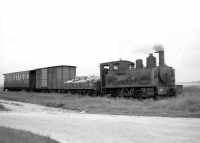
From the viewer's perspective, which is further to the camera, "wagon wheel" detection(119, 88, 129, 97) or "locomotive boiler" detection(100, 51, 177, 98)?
"wagon wheel" detection(119, 88, 129, 97)

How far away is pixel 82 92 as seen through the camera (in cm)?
2497

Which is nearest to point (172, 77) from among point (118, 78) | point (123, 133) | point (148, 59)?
point (148, 59)

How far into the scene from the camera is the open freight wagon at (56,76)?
2922cm

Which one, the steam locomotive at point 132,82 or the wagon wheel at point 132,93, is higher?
the steam locomotive at point 132,82

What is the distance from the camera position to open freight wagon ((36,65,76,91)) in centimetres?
2922

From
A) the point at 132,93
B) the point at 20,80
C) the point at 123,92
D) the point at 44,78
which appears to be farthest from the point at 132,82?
the point at 20,80

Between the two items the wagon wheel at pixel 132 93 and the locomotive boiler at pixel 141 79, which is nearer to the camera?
the locomotive boiler at pixel 141 79

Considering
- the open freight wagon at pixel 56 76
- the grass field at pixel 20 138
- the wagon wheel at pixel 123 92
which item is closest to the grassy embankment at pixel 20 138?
the grass field at pixel 20 138

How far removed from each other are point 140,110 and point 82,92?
13.7m

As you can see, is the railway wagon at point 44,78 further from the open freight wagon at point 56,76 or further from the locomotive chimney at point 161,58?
the locomotive chimney at point 161,58

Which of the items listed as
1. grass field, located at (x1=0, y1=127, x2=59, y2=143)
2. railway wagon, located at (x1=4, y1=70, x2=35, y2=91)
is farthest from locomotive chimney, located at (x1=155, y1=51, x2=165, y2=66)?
railway wagon, located at (x1=4, y1=70, x2=35, y2=91)

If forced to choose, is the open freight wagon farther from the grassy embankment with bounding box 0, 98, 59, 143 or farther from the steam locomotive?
the grassy embankment with bounding box 0, 98, 59, 143

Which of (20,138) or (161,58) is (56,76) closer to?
(161,58)

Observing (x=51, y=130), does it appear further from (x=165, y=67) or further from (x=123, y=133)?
(x=165, y=67)
